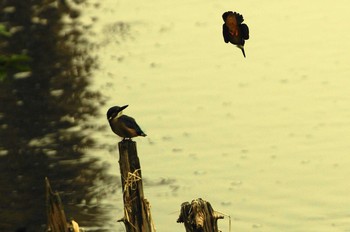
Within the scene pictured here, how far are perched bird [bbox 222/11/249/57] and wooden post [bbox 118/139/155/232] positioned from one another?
480cm

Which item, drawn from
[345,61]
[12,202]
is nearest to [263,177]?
[12,202]

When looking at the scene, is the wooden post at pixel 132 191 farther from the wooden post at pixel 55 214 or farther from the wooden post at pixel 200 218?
the wooden post at pixel 55 214

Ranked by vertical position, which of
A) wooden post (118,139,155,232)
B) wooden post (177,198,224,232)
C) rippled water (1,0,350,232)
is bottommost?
wooden post (177,198,224,232)

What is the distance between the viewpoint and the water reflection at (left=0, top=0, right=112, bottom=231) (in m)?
23.2

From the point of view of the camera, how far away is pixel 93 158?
25.5 meters

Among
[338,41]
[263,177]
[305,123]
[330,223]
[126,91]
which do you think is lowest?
[330,223]

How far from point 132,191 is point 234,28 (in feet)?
17.0

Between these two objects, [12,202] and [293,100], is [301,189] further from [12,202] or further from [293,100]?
[293,100]

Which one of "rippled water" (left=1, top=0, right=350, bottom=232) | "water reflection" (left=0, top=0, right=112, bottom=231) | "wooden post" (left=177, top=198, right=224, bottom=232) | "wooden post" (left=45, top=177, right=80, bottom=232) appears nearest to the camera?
"wooden post" (left=45, top=177, right=80, bottom=232)

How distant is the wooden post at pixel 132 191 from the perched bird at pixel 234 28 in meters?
4.80

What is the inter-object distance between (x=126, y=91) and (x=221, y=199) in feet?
29.7

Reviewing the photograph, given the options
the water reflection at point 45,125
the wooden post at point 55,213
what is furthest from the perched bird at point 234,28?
the water reflection at point 45,125

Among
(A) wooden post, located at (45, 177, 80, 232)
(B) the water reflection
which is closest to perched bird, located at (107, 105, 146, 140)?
(A) wooden post, located at (45, 177, 80, 232)

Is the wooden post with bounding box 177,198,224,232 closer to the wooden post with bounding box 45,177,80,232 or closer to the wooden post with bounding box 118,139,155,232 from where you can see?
the wooden post with bounding box 118,139,155,232
